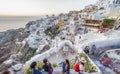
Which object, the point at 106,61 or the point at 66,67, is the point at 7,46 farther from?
the point at 66,67

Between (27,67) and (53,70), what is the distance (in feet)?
2.07

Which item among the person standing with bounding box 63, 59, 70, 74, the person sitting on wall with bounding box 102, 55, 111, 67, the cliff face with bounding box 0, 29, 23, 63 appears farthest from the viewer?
the cliff face with bounding box 0, 29, 23, 63

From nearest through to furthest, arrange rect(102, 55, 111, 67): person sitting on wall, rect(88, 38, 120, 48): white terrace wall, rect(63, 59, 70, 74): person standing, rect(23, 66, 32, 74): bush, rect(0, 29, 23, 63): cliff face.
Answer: rect(63, 59, 70, 74): person standing < rect(23, 66, 32, 74): bush < rect(102, 55, 111, 67): person sitting on wall < rect(88, 38, 120, 48): white terrace wall < rect(0, 29, 23, 63): cliff face

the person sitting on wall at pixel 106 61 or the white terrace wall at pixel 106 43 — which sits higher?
the white terrace wall at pixel 106 43

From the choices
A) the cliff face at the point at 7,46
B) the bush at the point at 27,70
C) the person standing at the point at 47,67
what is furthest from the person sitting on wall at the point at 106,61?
the cliff face at the point at 7,46

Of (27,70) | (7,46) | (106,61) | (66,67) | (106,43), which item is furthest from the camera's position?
(7,46)

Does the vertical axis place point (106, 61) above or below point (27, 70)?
below

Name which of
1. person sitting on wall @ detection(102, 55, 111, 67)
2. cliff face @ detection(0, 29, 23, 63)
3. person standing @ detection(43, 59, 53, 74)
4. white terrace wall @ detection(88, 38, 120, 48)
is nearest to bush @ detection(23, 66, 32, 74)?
person standing @ detection(43, 59, 53, 74)

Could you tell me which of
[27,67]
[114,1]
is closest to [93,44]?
[27,67]

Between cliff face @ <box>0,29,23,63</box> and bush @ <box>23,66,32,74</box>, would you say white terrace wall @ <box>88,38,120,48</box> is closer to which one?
bush @ <box>23,66,32,74</box>

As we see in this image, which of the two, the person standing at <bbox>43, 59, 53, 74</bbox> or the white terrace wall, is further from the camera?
the white terrace wall

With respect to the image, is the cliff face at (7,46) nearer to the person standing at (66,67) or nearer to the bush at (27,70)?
the bush at (27,70)

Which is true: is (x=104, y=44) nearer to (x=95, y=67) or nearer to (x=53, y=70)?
(x=95, y=67)

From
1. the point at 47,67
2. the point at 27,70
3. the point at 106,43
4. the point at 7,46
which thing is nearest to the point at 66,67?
the point at 47,67
